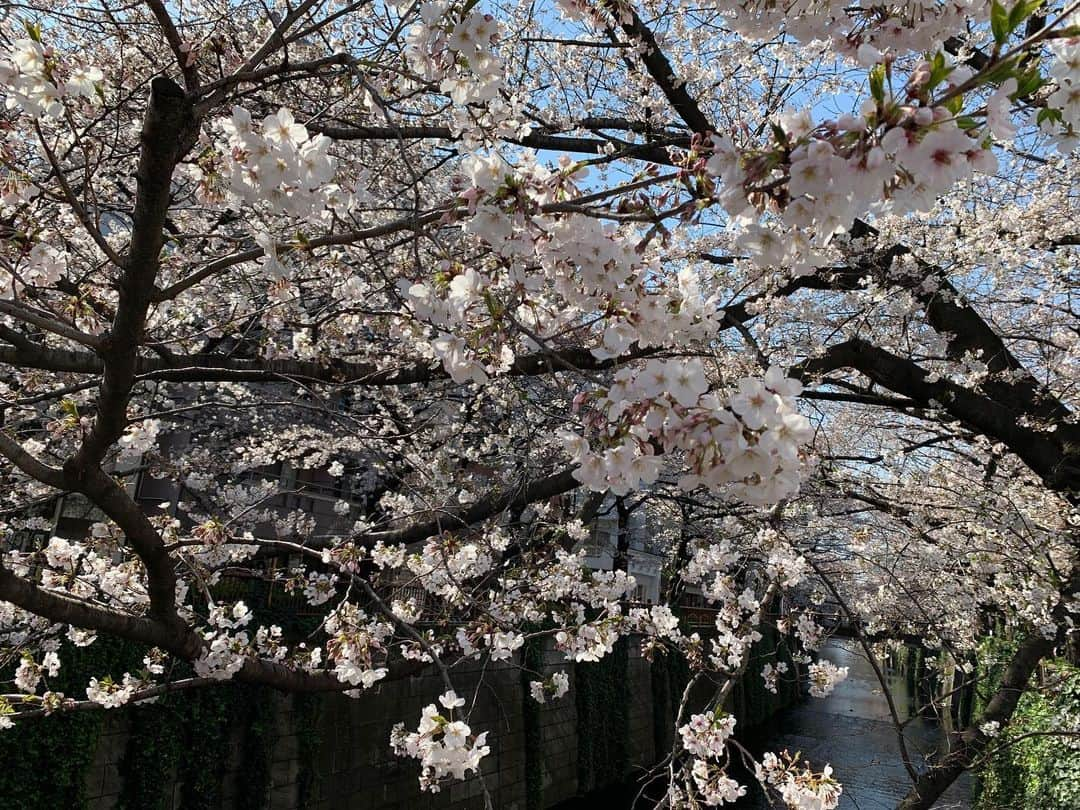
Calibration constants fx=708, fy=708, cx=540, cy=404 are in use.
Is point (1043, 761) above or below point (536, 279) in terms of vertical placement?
below

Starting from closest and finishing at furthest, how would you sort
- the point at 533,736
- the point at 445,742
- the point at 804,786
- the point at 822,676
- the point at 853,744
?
the point at 445,742, the point at 804,786, the point at 822,676, the point at 533,736, the point at 853,744

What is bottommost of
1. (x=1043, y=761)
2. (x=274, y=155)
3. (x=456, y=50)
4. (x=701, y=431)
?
(x=1043, y=761)

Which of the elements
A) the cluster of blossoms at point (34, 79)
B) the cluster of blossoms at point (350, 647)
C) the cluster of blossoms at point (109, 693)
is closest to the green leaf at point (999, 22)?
the cluster of blossoms at point (34, 79)

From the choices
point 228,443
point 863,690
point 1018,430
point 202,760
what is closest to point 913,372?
point 1018,430

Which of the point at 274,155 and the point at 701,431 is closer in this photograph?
the point at 701,431

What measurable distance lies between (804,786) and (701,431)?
2.47 metres

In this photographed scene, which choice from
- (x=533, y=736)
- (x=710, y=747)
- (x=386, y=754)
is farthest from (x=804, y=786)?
(x=533, y=736)

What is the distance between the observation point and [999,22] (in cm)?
115

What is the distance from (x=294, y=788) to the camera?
27.1 feet

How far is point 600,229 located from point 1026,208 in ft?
17.8

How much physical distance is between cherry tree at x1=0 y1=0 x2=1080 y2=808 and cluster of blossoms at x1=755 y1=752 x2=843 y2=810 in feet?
0.07

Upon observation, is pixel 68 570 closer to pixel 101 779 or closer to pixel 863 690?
pixel 101 779

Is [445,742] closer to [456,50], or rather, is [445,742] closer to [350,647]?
[350,647]

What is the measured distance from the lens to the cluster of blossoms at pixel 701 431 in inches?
53.8
